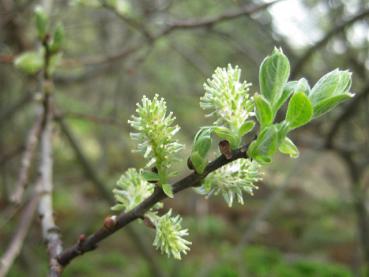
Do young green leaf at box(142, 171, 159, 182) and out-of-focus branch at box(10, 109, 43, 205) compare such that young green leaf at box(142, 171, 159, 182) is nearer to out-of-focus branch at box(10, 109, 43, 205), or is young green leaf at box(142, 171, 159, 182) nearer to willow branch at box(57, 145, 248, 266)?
willow branch at box(57, 145, 248, 266)

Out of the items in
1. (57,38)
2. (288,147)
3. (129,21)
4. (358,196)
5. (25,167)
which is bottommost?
(358,196)

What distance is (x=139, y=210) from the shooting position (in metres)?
0.59

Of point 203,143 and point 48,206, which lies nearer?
point 203,143

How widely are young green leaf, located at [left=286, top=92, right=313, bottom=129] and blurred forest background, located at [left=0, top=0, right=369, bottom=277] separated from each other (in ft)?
2.46

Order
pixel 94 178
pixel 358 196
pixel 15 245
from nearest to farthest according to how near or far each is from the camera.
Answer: pixel 15 245, pixel 94 178, pixel 358 196

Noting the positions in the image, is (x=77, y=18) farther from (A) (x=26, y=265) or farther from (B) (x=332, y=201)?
(B) (x=332, y=201)

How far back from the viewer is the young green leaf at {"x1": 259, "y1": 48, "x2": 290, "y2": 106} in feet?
1.75

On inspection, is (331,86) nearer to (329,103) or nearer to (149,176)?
(329,103)

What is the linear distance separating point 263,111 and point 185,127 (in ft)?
12.3

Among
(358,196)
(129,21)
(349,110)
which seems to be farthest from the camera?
(358,196)

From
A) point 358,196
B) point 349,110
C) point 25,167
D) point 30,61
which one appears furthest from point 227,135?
point 358,196

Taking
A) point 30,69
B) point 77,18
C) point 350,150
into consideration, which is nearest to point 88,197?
point 77,18

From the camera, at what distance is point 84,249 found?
25.1 inches

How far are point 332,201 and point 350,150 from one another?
5.62 m
